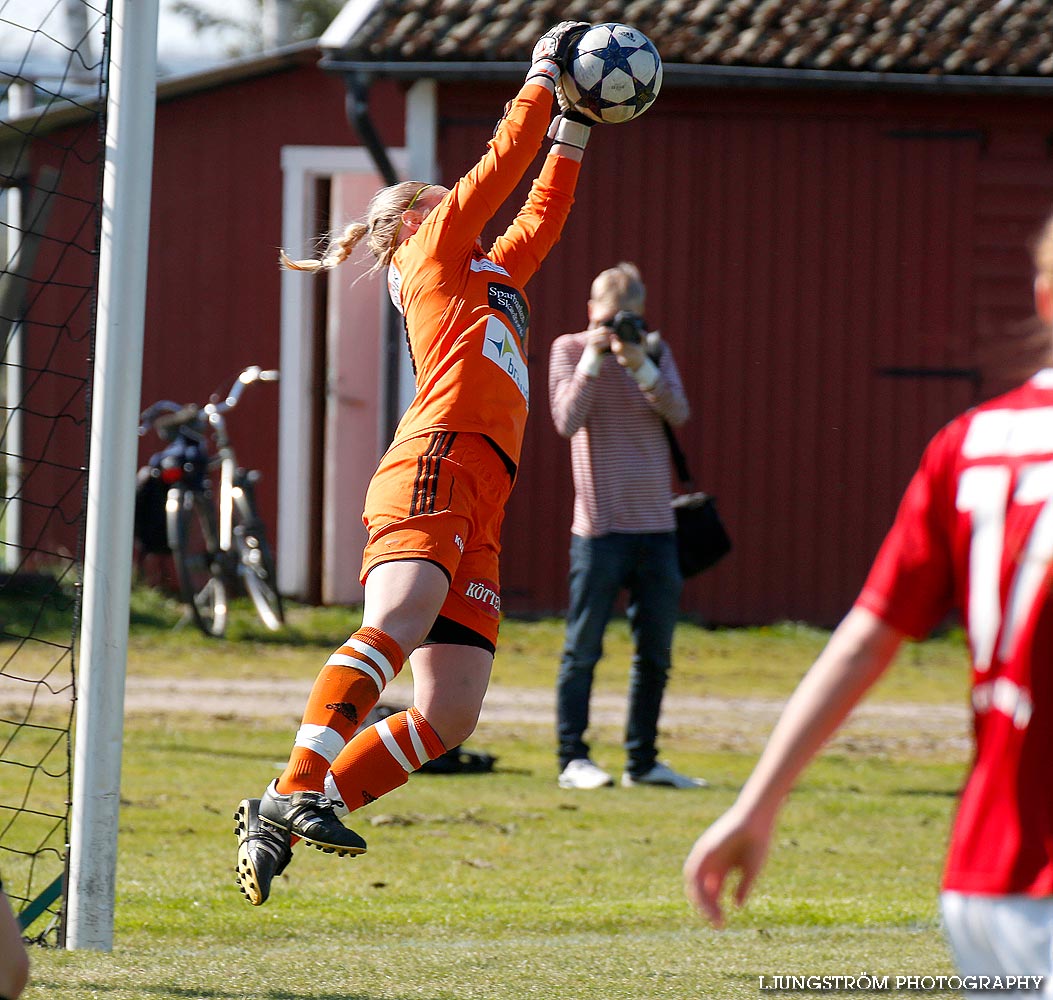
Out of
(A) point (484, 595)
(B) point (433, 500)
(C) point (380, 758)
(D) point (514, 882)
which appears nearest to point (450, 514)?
(B) point (433, 500)

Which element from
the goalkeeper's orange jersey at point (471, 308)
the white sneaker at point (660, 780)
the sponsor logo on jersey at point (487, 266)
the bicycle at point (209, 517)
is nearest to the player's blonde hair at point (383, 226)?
the goalkeeper's orange jersey at point (471, 308)

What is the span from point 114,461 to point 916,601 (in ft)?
9.62

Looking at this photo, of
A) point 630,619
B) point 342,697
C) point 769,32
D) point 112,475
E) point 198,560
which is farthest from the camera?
point 769,32

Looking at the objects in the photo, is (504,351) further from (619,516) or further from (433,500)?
(619,516)

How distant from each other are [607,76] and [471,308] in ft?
2.81

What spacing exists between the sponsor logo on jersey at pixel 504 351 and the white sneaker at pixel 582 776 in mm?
3574

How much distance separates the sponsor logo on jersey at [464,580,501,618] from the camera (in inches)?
169

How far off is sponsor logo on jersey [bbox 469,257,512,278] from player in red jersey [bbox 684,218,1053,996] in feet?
8.26

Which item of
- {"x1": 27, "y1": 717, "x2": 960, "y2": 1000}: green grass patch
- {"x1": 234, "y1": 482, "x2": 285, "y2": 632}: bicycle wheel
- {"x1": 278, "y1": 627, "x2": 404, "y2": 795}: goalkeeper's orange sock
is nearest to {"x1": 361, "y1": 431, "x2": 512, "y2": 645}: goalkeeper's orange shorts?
{"x1": 278, "y1": 627, "x2": 404, "y2": 795}: goalkeeper's orange sock

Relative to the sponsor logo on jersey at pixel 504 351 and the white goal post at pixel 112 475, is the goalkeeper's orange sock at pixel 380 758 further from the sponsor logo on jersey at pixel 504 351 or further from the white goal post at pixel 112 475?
the sponsor logo on jersey at pixel 504 351

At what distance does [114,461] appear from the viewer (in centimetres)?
450

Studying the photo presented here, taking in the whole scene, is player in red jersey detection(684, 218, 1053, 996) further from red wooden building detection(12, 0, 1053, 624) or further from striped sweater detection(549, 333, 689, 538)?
red wooden building detection(12, 0, 1053, 624)

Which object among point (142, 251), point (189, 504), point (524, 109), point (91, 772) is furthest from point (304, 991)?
point (189, 504)

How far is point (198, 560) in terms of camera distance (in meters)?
12.6
